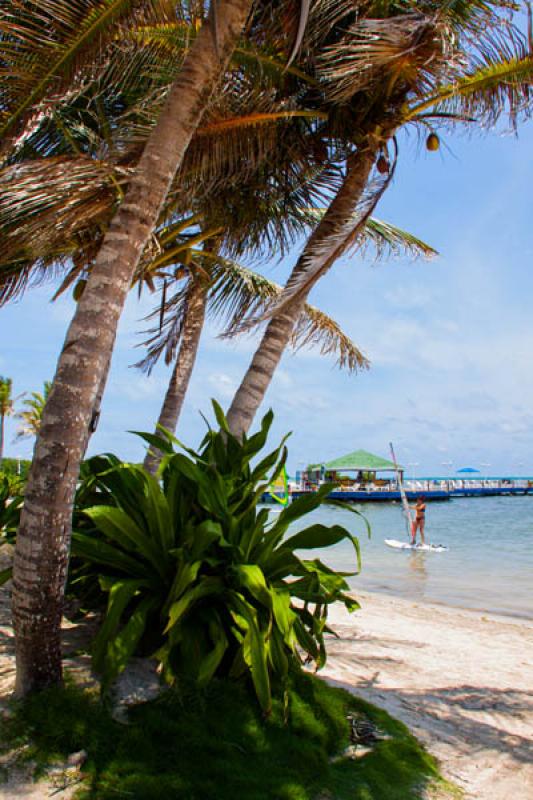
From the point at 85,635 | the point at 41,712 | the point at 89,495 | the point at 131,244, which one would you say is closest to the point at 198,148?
the point at 131,244

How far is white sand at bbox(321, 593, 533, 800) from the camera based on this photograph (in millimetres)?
3326

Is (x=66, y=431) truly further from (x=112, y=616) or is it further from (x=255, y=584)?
(x=255, y=584)

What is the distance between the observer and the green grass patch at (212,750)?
239 cm

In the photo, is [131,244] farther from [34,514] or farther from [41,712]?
[41,712]

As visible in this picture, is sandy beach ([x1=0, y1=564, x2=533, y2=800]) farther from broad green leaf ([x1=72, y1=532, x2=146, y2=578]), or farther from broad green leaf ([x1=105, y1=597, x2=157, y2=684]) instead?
broad green leaf ([x1=72, y1=532, x2=146, y2=578])

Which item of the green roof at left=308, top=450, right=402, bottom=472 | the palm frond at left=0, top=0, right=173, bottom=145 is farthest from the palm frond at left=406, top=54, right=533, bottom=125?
the green roof at left=308, top=450, right=402, bottom=472

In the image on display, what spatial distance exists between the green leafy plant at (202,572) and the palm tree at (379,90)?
1675 millimetres

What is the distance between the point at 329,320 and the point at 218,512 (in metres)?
8.06

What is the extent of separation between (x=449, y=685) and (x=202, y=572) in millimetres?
2774

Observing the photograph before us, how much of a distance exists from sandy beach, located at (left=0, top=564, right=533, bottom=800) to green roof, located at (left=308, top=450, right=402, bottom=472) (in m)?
38.4

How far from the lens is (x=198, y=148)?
6082 mm

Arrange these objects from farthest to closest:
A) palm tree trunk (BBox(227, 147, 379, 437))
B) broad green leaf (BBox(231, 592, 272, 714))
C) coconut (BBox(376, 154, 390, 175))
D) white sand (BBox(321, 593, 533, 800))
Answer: coconut (BBox(376, 154, 390, 175)) < palm tree trunk (BBox(227, 147, 379, 437)) < white sand (BBox(321, 593, 533, 800)) < broad green leaf (BBox(231, 592, 272, 714))

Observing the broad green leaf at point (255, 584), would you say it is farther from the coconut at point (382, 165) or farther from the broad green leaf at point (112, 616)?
the coconut at point (382, 165)

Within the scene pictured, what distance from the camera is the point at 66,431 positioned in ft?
9.02
